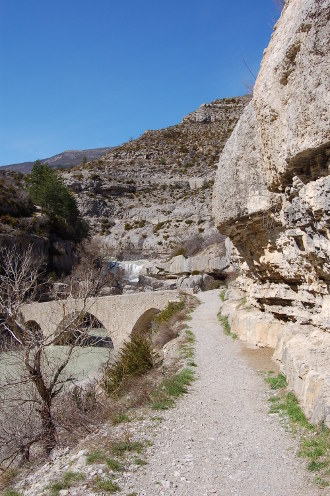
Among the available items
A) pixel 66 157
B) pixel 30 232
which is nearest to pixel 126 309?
pixel 30 232

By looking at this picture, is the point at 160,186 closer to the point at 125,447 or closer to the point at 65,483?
the point at 125,447

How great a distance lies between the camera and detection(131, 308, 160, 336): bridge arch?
2381 centimetres

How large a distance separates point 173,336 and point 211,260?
61.0 feet

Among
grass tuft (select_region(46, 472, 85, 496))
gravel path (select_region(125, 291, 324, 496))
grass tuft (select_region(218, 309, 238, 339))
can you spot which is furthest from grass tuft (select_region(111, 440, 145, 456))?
grass tuft (select_region(218, 309, 238, 339))

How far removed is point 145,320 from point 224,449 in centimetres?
1980

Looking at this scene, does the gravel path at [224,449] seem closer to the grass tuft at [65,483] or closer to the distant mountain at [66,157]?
the grass tuft at [65,483]

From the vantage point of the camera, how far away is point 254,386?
7.25 m

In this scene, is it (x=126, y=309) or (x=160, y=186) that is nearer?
(x=126, y=309)

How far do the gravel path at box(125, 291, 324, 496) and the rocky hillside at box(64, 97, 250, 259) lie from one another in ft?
98.9

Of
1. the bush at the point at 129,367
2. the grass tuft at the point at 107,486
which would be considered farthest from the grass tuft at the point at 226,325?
the grass tuft at the point at 107,486

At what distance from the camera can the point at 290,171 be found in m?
5.72

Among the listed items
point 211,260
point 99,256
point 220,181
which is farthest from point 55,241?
point 220,181

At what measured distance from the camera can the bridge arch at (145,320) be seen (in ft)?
78.1

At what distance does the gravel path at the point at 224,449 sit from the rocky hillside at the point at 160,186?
3016cm
